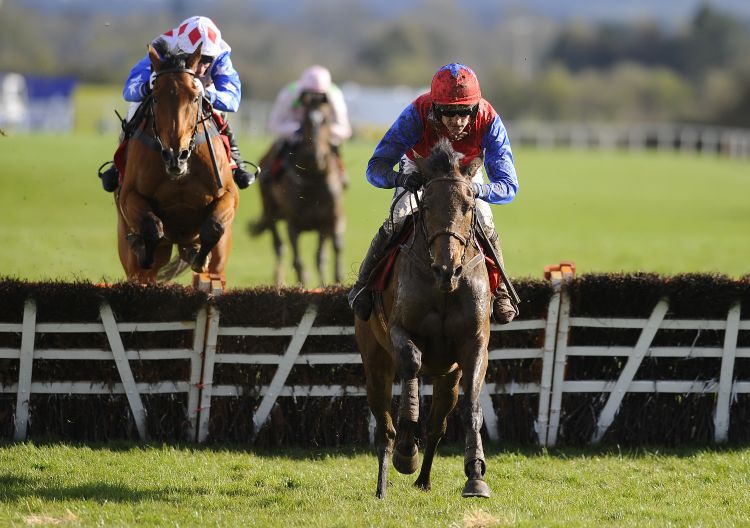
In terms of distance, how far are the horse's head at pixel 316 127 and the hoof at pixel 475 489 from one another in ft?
29.5

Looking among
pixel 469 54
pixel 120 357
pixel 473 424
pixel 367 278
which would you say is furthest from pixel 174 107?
pixel 469 54

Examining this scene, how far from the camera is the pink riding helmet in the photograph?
14.4 m

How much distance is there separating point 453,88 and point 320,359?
2493 millimetres

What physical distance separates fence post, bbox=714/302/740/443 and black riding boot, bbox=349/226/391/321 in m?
A: 2.89

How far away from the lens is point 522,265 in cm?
1717

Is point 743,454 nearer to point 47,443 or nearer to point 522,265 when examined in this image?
point 47,443

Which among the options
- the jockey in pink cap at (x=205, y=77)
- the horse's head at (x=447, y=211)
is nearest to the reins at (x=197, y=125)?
the jockey in pink cap at (x=205, y=77)

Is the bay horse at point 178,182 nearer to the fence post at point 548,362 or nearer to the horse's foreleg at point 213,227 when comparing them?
the horse's foreleg at point 213,227

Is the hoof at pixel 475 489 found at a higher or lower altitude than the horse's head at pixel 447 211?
lower

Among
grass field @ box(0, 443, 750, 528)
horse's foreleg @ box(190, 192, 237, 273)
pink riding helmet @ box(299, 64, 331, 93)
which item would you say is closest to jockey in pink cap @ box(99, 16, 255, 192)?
horse's foreleg @ box(190, 192, 237, 273)

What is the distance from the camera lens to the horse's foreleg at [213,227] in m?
8.78

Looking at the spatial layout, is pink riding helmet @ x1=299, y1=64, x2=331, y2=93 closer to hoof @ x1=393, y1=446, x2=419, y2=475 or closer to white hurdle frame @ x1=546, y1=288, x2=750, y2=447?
white hurdle frame @ x1=546, y1=288, x2=750, y2=447

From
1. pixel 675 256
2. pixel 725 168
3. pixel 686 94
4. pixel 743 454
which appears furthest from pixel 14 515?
pixel 686 94

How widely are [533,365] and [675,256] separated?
11.2m
